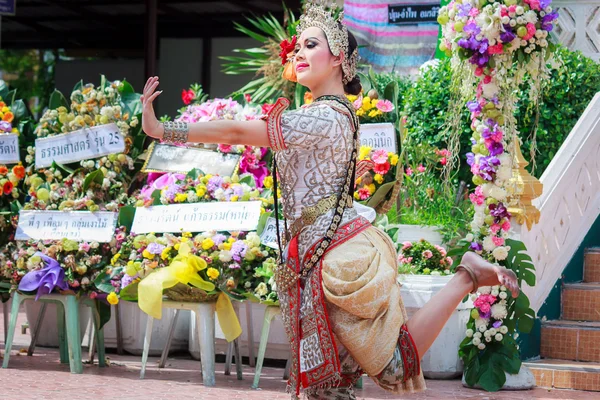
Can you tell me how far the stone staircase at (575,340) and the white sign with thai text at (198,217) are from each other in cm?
207

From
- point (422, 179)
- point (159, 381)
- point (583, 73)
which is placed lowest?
point (159, 381)

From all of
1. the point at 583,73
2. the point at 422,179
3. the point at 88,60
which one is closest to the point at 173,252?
the point at 422,179

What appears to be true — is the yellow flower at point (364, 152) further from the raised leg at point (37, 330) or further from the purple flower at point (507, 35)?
the raised leg at point (37, 330)

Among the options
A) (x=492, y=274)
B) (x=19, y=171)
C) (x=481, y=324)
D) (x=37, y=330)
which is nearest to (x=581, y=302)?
(x=481, y=324)

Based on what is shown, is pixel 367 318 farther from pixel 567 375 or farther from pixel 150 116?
pixel 567 375

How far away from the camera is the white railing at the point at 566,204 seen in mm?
6926

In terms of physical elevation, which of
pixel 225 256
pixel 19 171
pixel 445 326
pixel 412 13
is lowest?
pixel 445 326

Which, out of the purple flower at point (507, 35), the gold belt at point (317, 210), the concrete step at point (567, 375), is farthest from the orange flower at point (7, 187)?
the gold belt at point (317, 210)

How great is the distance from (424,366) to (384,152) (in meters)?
1.48

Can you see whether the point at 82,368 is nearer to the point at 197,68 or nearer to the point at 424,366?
the point at 424,366

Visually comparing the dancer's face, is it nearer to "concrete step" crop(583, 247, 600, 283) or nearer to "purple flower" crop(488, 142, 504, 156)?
"purple flower" crop(488, 142, 504, 156)

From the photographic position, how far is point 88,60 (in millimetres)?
16844

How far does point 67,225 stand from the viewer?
667 centimetres

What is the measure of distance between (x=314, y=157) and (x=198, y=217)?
2.84m
